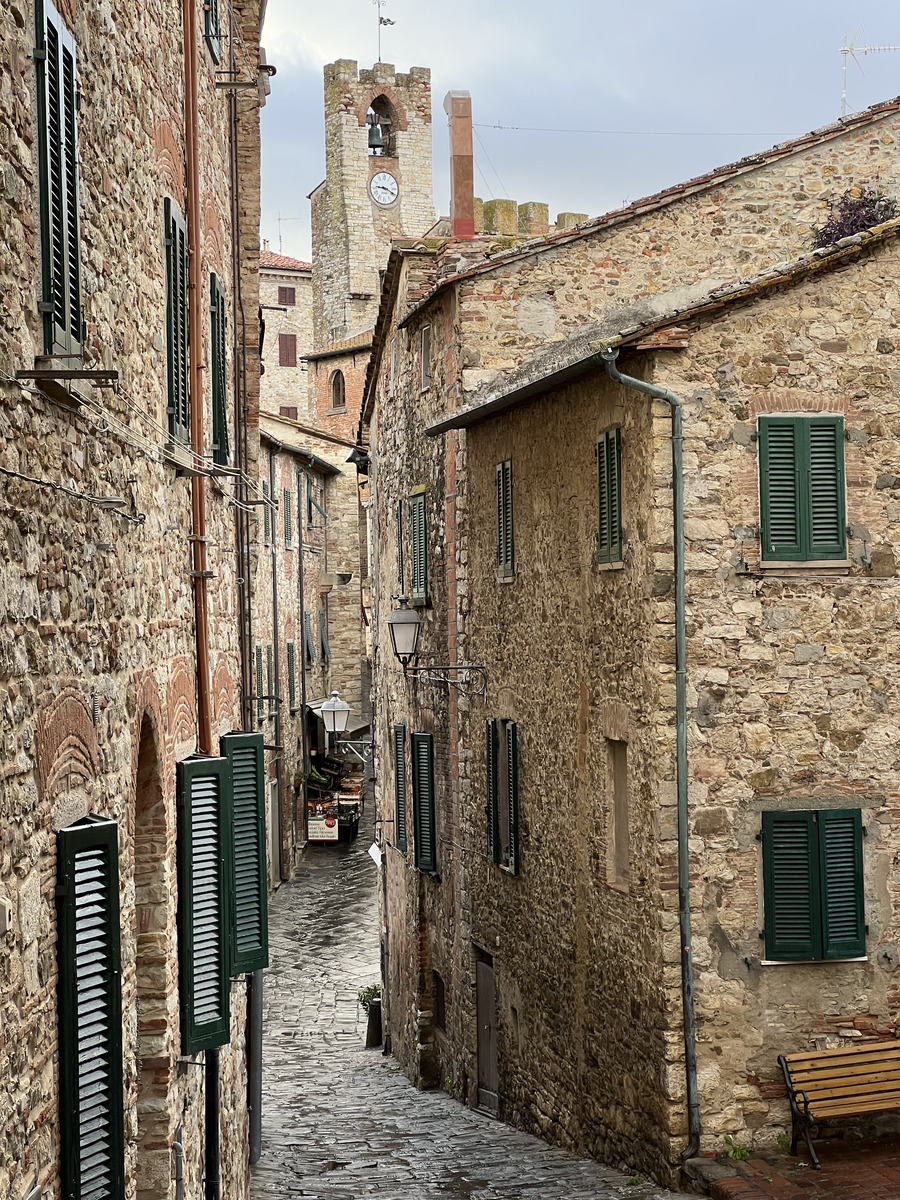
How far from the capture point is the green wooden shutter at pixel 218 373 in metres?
10.4

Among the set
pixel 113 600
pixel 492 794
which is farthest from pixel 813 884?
pixel 113 600

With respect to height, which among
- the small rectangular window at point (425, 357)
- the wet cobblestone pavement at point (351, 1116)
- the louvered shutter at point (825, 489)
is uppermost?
the small rectangular window at point (425, 357)

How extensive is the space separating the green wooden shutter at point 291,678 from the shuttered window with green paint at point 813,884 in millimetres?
26773

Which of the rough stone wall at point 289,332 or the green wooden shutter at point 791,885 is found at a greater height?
the rough stone wall at point 289,332

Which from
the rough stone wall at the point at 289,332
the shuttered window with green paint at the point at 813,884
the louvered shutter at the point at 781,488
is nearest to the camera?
the shuttered window with green paint at the point at 813,884

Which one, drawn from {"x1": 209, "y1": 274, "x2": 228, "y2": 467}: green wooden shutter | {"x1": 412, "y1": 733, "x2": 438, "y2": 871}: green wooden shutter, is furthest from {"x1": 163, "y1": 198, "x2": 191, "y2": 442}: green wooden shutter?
{"x1": 412, "y1": 733, "x2": 438, "y2": 871}: green wooden shutter

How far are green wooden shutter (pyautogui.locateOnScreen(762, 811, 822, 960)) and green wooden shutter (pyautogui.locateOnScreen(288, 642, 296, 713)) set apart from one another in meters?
26.8

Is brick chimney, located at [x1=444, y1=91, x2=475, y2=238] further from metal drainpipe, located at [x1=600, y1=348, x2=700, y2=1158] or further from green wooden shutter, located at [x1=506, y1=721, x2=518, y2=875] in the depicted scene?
metal drainpipe, located at [x1=600, y1=348, x2=700, y2=1158]

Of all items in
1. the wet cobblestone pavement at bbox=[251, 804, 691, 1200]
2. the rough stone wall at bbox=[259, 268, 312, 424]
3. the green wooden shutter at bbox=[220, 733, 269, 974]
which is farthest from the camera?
the rough stone wall at bbox=[259, 268, 312, 424]

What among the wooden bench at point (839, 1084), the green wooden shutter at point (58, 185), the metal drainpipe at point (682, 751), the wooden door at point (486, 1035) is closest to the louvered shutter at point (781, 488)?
the metal drainpipe at point (682, 751)

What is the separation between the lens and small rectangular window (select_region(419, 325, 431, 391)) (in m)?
18.2

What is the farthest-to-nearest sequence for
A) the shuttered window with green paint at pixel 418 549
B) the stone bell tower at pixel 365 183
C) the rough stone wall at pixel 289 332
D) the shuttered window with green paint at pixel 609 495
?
1. the rough stone wall at pixel 289 332
2. the stone bell tower at pixel 365 183
3. the shuttered window with green paint at pixel 418 549
4. the shuttered window with green paint at pixel 609 495

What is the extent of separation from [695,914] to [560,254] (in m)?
8.21

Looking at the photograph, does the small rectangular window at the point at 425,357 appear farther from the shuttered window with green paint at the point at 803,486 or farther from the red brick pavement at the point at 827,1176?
the red brick pavement at the point at 827,1176
